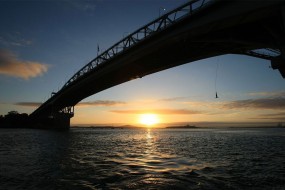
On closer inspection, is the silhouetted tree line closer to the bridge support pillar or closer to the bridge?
the bridge support pillar

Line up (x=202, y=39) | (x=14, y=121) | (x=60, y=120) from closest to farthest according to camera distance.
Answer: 1. (x=202, y=39)
2. (x=60, y=120)
3. (x=14, y=121)

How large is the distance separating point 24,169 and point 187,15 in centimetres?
2189

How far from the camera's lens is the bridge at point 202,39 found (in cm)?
2045

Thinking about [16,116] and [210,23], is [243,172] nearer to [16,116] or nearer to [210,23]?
[210,23]

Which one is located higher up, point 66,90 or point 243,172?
point 66,90

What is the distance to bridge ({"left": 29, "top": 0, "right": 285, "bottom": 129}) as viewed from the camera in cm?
2045

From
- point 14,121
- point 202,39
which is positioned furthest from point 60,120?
point 202,39

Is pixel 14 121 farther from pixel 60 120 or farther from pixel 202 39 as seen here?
pixel 202 39

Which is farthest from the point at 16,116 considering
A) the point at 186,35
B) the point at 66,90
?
the point at 186,35

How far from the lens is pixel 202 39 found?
28.2 m

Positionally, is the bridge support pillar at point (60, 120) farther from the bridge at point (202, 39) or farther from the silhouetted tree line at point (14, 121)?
the bridge at point (202, 39)

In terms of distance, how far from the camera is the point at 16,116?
13562 centimetres

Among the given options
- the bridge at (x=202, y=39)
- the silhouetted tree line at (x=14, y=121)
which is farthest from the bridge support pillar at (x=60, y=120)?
the bridge at (x=202, y=39)

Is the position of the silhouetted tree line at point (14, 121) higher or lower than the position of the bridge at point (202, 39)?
lower
